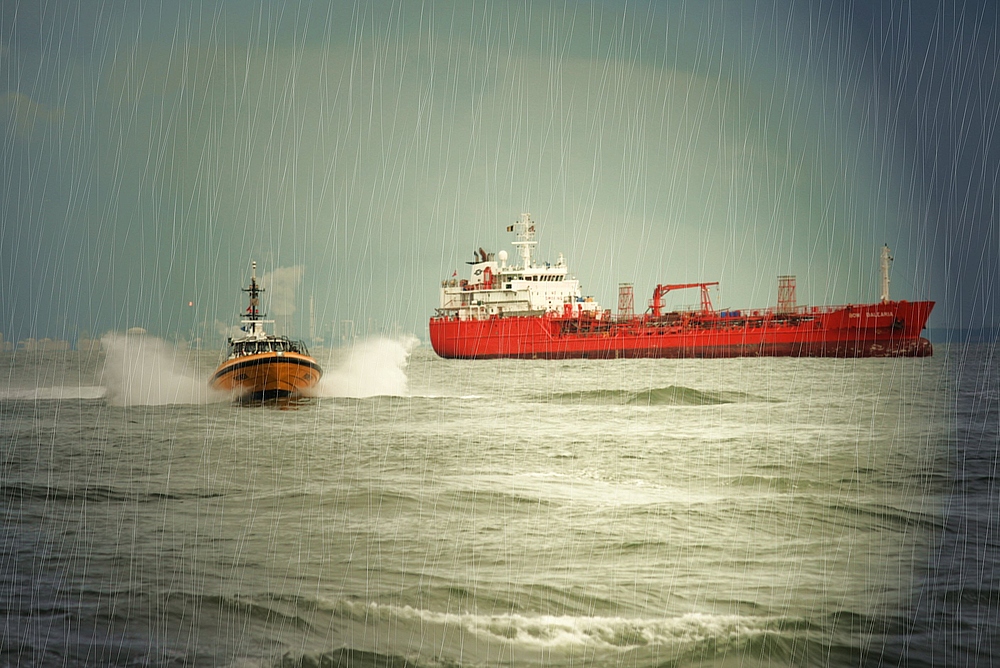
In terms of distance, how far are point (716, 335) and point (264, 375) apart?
74.2 ft

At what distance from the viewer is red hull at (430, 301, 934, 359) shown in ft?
113

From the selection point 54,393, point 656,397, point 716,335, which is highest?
point 716,335

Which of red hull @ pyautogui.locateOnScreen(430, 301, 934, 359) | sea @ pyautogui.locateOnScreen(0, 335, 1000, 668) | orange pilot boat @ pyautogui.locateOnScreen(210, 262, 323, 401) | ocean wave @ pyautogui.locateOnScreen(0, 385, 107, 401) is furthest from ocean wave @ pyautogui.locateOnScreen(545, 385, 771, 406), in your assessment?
ocean wave @ pyautogui.locateOnScreen(0, 385, 107, 401)

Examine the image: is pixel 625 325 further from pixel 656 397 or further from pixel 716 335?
pixel 656 397

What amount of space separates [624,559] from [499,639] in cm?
186

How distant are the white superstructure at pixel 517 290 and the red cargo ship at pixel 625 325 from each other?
5cm

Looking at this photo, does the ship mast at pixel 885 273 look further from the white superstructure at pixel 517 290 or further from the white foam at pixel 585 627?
the white foam at pixel 585 627

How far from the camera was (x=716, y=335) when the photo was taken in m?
36.1

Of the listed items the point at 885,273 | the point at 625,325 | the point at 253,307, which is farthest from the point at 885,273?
the point at 253,307

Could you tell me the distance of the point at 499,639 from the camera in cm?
526

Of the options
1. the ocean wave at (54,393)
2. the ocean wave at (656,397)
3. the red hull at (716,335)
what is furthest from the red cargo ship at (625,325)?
the ocean wave at (54,393)

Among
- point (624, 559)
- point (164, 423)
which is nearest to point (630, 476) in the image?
point (624, 559)

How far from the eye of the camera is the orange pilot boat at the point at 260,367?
19375 millimetres

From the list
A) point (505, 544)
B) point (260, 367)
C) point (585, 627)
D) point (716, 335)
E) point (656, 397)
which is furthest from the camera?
point (716, 335)
